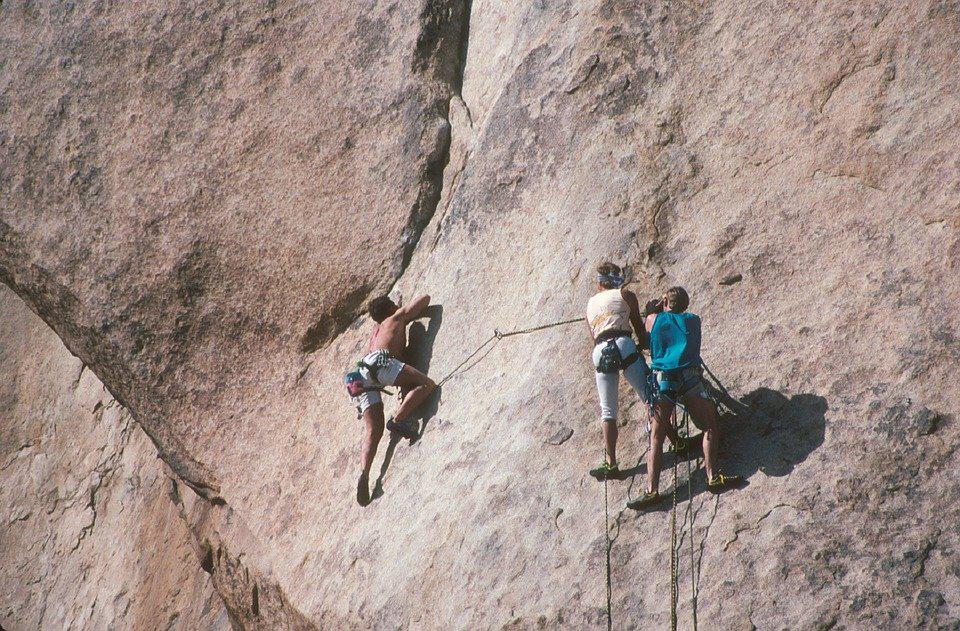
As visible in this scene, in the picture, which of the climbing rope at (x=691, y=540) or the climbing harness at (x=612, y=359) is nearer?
the climbing rope at (x=691, y=540)

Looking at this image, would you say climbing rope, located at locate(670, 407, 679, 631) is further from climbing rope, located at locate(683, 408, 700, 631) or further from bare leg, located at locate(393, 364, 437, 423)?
bare leg, located at locate(393, 364, 437, 423)

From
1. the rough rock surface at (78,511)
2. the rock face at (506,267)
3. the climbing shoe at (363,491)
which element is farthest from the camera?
the rough rock surface at (78,511)

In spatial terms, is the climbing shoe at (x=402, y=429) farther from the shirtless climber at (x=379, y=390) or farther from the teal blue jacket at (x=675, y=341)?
the teal blue jacket at (x=675, y=341)

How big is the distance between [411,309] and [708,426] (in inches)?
119

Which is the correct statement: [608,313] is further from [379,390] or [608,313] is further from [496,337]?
[379,390]

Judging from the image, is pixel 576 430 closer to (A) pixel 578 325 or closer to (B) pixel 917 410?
(A) pixel 578 325

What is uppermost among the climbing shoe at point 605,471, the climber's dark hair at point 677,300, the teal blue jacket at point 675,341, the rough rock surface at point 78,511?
the climber's dark hair at point 677,300

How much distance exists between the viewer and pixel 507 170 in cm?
827

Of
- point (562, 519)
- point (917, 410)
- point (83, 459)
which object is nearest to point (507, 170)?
point (562, 519)

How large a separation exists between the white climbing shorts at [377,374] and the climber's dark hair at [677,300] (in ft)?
8.03

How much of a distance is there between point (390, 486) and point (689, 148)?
3.50 m

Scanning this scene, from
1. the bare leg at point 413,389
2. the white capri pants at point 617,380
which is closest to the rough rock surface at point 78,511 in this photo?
the bare leg at point 413,389

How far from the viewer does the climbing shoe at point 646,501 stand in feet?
19.4

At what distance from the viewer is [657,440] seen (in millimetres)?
5930
